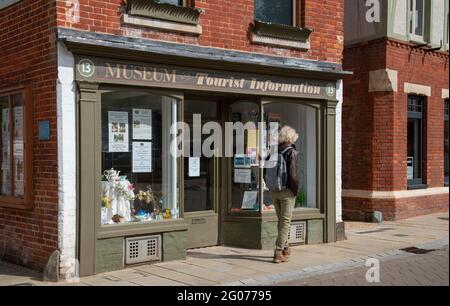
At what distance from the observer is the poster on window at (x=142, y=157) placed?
25.7ft

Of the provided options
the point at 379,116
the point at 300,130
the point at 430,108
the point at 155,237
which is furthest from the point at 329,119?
the point at 430,108

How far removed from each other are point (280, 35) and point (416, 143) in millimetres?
5882

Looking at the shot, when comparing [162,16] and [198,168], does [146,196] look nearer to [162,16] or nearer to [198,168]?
[198,168]

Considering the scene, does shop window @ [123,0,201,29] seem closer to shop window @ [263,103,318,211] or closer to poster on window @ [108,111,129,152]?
poster on window @ [108,111,129,152]

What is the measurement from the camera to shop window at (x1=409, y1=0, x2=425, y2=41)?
41.8 ft

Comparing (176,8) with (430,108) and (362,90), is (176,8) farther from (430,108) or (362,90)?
(430,108)

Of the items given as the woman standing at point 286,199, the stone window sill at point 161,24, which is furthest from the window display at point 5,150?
the woman standing at point 286,199

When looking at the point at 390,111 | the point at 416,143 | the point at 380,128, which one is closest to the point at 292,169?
the point at 380,128

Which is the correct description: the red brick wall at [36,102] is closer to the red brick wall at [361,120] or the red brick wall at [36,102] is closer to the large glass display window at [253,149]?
the large glass display window at [253,149]

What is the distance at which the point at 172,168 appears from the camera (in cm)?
813

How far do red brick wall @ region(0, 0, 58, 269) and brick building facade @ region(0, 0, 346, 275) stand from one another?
13mm

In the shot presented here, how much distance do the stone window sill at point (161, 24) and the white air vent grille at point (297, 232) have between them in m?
3.57

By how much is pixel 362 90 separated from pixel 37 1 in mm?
7681

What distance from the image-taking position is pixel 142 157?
7.91 metres
